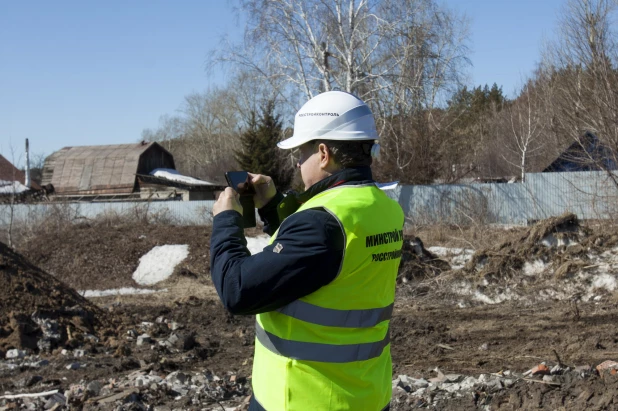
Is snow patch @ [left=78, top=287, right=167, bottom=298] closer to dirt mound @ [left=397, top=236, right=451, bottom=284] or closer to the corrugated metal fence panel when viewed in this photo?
dirt mound @ [left=397, top=236, right=451, bottom=284]

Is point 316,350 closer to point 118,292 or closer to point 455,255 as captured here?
point 455,255

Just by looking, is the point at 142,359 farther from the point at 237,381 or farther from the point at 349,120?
the point at 349,120

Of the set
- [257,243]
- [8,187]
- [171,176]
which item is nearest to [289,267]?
[257,243]

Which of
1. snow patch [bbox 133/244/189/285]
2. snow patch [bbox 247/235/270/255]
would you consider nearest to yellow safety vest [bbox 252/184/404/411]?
snow patch [bbox 133/244/189/285]

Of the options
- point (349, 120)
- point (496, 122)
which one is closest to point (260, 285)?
point (349, 120)

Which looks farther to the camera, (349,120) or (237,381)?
(237,381)

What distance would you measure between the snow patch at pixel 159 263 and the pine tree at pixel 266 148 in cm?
1218

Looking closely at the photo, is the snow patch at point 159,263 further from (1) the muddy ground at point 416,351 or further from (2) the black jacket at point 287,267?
(2) the black jacket at point 287,267

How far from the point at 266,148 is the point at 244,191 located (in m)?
29.4

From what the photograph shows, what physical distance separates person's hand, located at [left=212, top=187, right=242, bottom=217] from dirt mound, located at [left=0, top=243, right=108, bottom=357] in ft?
24.0

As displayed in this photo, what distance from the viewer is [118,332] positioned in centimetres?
1018

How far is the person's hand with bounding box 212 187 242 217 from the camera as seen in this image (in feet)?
8.38

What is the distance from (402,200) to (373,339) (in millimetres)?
28001

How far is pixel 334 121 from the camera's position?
2453 millimetres
